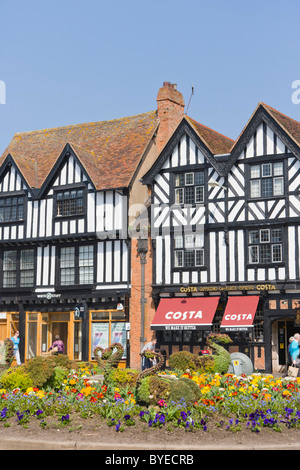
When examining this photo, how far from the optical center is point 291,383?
17.3m

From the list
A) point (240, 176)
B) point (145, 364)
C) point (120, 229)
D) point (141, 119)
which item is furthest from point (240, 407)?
point (141, 119)

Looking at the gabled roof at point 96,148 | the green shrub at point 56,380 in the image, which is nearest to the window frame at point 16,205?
the gabled roof at point 96,148

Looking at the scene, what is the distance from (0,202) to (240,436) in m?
26.9

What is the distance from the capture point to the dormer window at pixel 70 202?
3491cm

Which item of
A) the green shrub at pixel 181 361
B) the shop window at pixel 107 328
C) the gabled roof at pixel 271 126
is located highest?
the gabled roof at pixel 271 126

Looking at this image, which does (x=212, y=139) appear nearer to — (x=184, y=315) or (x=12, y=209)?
(x=184, y=315)

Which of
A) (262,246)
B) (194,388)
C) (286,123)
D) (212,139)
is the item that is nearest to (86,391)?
(194,388)

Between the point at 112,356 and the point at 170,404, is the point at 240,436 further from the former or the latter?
the point at 112,356

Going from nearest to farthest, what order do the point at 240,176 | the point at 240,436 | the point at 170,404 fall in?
the point at 240,436
the point at 170,404
the point at 240,176

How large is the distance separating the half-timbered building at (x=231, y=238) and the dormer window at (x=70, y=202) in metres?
4.05

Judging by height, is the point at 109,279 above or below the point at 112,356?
above

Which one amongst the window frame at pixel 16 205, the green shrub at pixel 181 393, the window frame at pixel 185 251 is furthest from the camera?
the window frame at pixel 16 205

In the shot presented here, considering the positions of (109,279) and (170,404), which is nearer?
(170,404)

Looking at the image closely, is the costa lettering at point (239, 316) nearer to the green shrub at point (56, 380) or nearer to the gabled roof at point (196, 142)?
the gabled roof at point (196, 142)
